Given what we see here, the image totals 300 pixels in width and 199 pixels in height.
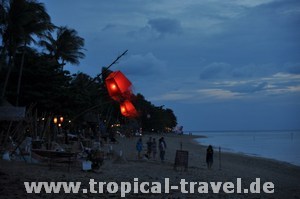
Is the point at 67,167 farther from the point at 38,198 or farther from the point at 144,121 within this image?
the point at 144,121

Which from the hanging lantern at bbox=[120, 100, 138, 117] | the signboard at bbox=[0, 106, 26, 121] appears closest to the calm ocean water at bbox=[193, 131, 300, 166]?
the hanging lantern at bbox=[120, 100, 138, 117]

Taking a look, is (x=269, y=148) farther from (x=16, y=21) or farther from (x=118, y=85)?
(x=118, y=85)

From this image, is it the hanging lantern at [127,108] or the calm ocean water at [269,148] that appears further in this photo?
the calm ocean water at [269,148]

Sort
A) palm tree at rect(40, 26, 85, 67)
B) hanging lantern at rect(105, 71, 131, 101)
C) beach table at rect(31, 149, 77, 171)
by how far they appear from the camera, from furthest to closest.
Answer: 1. palm tree at rect(40, 26, 85, 67)
2. hanging lantern at rect(105, 71, 131, 101)
3. beach table at rect(31, 149, 77, 171)

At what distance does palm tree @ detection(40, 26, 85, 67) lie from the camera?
41287 millimetres

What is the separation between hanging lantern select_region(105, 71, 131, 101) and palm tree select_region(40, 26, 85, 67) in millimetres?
25568

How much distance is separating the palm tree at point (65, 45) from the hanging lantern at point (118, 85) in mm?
25568

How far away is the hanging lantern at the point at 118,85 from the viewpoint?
15.7 metres

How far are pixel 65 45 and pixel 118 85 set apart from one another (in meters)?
27.7

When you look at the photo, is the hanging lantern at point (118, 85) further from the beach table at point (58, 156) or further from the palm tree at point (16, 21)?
the palm tree at point (16, 21)

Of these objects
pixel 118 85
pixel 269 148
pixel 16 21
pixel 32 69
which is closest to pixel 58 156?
pixel 118 85

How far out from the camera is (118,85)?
1568cm

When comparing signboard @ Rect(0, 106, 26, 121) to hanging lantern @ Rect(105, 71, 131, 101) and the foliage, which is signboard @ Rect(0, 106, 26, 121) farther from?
hanging lantern @ Rect(105, 71, 131, 101)

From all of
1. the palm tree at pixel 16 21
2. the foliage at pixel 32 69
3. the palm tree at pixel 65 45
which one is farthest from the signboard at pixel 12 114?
the palm tree at pixel 65 45
